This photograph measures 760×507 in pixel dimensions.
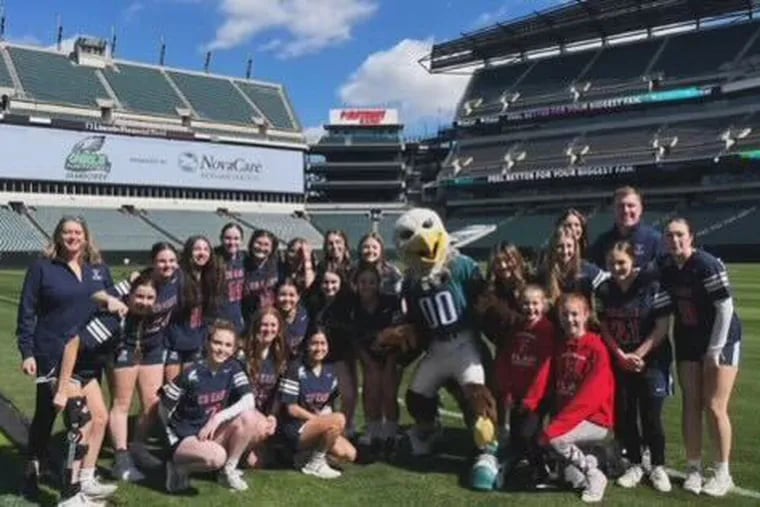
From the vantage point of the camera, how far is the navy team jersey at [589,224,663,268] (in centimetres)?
580

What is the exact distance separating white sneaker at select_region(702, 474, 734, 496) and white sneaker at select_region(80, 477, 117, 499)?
3.61m

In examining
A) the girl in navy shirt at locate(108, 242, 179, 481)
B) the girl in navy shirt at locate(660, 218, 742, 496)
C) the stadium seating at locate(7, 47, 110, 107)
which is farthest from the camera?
the stadium seating at locate(7, 47, 110, 107)

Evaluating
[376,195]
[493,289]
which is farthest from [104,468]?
[376,195]

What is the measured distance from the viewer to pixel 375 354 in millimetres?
6324

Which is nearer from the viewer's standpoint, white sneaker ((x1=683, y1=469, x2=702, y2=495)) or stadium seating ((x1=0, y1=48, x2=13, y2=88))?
white sneaker ((x1=683, y1=469, x2=702, y2=495))

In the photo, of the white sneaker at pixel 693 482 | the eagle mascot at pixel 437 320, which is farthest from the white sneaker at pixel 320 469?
the white sneaker at pixel 693 482

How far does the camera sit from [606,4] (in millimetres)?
56781

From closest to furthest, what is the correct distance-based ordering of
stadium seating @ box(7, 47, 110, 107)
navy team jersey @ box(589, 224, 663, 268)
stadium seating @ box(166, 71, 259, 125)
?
navy team jersey @ box(589, 224, 663, 268) → stadium seating @ box(7, 47, 110, 107) → stadium seating @ box(166, 71, 259, 125)

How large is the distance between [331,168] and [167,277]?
7154 cm

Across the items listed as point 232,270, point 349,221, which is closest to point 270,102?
point 349,221

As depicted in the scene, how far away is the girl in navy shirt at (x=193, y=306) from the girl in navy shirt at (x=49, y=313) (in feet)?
2.81

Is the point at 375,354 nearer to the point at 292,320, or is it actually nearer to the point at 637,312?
the point at 292,320

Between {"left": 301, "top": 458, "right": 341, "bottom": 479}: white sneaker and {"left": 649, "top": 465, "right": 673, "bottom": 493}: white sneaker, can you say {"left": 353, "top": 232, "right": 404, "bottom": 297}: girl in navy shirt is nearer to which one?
{"left": 301, "top": 458, "right": 341, "bottom": 479}: white sneaker

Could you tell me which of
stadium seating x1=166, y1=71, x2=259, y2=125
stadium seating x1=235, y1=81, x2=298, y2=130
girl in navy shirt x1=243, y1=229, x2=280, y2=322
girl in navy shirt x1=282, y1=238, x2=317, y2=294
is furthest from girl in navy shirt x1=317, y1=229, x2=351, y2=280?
stadium seating x1=235, y1=81, x2=298, y2=130
